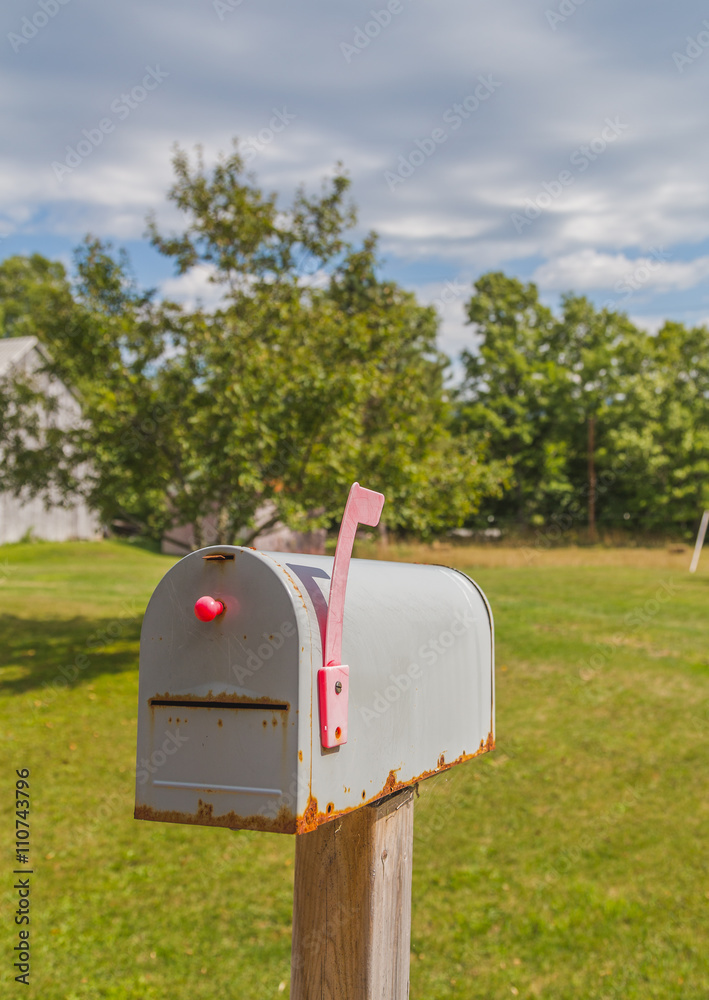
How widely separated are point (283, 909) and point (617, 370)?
33.1m

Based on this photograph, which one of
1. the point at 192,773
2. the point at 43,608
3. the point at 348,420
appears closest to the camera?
the point at 192,773

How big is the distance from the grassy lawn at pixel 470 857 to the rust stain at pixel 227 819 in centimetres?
245

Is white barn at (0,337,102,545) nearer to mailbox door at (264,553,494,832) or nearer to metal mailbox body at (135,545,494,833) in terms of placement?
mailbox door at (264,553,494,832)

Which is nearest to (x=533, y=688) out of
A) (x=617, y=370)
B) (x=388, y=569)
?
(x=388, y=569)

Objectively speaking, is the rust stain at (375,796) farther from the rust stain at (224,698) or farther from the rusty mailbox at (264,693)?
the rust stain at (224,698)

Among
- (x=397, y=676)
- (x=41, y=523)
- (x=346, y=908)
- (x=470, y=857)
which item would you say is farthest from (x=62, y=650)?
(x=41, y=523)

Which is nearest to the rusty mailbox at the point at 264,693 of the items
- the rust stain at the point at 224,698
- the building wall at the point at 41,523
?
the rust stain at the point at 224,698

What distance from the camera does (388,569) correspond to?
1.61 metres

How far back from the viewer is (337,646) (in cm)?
123

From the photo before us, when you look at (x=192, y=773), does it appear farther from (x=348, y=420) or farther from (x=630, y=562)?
(x=630, y=562)

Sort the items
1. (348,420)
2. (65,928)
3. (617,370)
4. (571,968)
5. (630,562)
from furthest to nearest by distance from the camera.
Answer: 1. (617,370)
2. (630,562)
3. (348,420)
4. (65,928)
5. (571,968)

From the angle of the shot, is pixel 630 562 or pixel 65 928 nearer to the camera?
pixel 65 928

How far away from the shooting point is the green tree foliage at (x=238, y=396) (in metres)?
7.80

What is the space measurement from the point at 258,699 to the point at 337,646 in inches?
5.6
